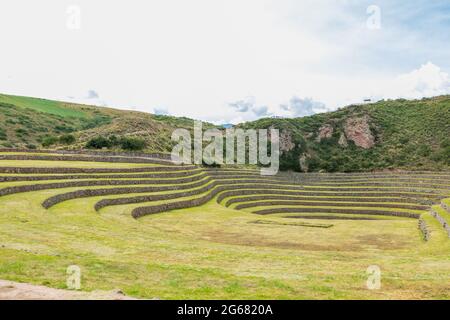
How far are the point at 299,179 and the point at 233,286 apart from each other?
45414mm

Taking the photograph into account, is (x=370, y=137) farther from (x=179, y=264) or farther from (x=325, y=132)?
(x=179, y=264)

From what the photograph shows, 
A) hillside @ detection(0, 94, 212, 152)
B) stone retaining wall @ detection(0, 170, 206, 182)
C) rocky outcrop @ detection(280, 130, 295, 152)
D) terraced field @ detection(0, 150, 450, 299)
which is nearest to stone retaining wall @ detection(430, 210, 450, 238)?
terraced field @ detection(0, 150, 450, 299)

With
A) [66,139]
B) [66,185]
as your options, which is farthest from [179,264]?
[66,139]

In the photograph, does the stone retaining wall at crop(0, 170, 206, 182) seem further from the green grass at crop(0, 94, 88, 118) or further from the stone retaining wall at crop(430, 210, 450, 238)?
the green grass at crop(0, 94, 88, 118)

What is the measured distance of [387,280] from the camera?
9.78m

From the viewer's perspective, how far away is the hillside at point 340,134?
212 ft

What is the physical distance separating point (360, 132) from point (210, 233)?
5970cm

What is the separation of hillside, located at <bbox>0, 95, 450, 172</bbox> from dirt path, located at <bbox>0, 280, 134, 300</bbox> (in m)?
49.8

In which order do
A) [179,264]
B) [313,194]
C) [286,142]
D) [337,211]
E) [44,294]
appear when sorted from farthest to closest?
[286,142] → [313,194] → [337,211] → [179,264] → [44,294]

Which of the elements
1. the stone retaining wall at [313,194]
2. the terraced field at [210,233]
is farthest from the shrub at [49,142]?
the stone retaining wall at [313,194]

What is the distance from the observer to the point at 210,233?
21.7 m

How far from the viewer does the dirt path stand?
7.44 meters

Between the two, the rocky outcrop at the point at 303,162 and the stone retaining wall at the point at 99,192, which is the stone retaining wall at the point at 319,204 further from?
the rocky outcrop at the point at 303,162
